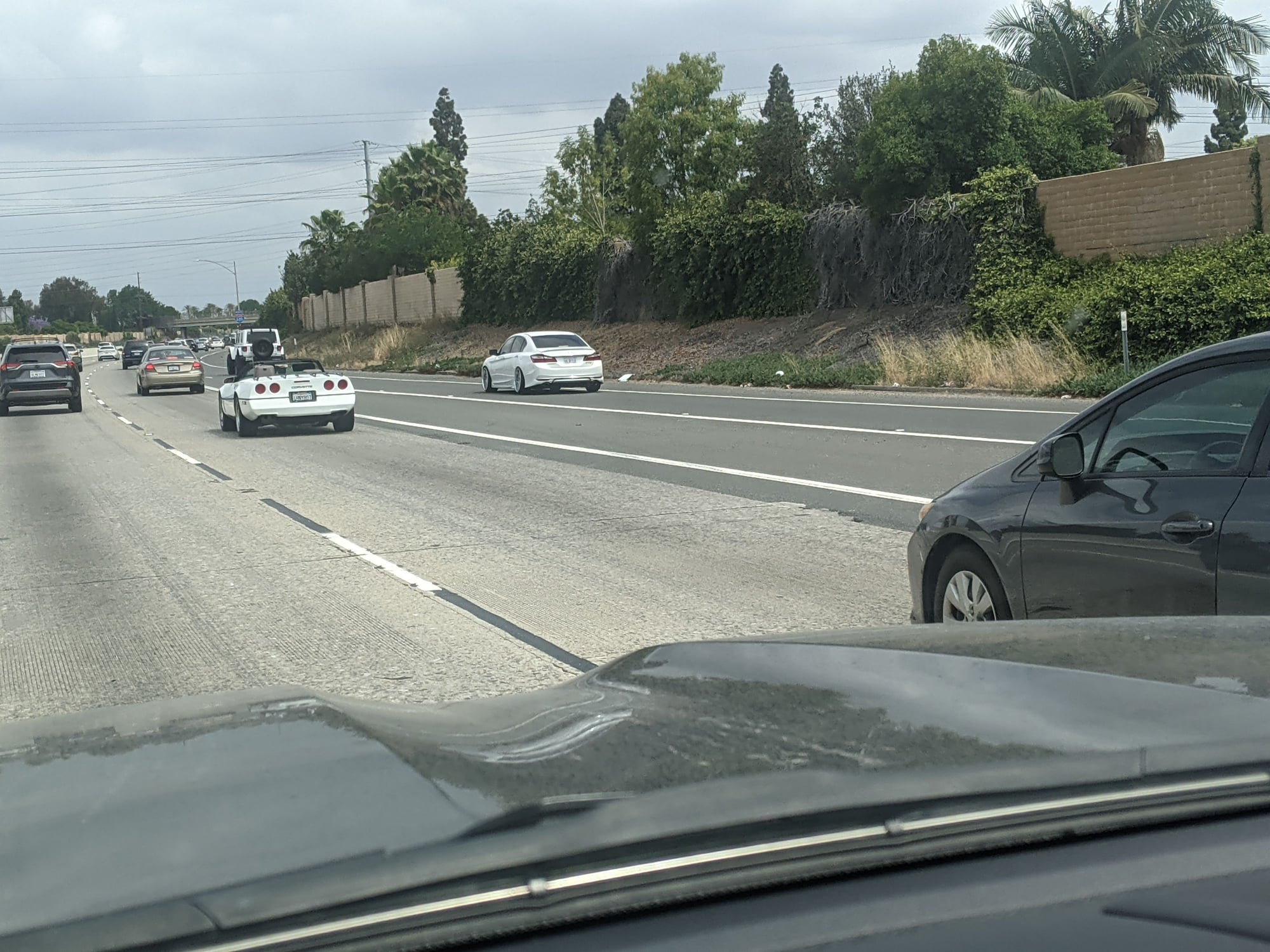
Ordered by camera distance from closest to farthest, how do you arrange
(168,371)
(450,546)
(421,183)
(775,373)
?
(450,546), (775,373), (168,371), (421,183)

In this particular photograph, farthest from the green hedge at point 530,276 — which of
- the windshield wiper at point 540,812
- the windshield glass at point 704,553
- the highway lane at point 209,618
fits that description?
the windshield wiper at point 540,812

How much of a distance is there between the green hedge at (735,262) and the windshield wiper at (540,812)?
3775 centimetres

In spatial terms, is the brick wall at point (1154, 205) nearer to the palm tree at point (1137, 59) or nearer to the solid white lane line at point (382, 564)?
the palm tree at point (1137, 59)

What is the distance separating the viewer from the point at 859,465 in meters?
14.5

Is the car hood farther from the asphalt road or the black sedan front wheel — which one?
the asphalt road

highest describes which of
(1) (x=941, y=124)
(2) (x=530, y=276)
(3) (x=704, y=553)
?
(1) (x=941, y=124)

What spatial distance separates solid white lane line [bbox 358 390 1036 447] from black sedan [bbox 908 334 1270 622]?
31.8 ft

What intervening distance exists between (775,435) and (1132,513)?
13507mm

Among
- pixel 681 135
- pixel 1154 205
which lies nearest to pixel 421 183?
pixel 681 135

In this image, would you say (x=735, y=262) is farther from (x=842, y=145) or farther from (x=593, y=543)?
(x=593, y=543)

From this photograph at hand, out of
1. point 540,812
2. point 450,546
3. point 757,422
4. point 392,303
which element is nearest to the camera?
point 540,812

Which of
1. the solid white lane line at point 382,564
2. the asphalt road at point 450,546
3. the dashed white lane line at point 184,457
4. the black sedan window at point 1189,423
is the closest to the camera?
the black sedan window at point 1189,423

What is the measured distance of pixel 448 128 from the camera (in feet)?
348

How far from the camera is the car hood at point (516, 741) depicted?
1.79 meters
